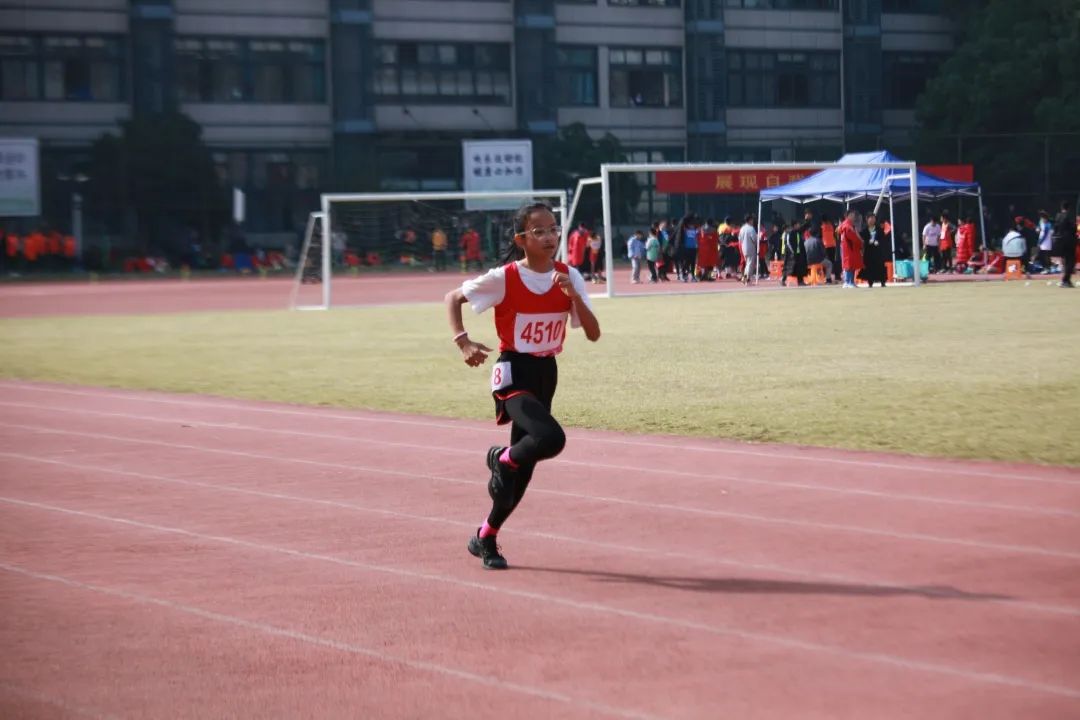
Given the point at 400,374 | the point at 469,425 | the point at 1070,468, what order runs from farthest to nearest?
the point at 400,374
the point at 469,425
the point at 1070,468

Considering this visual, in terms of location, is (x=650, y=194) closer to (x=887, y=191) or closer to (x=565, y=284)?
(x=887, y=191)

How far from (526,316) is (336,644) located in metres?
2.10

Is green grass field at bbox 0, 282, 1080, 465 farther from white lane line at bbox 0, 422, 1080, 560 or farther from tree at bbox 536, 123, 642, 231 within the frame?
tree at bbox 536, 123, 642, 231

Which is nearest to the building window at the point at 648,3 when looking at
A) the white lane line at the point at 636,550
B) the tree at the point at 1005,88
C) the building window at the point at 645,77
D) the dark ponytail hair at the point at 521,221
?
the building window at the point at 645,77

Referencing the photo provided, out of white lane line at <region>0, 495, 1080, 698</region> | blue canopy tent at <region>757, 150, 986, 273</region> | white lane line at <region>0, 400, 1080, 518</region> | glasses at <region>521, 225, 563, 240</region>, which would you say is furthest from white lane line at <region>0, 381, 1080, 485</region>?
blue canopy tent at <region>757, 150, 986, 273</region>

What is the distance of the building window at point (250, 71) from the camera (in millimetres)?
62156

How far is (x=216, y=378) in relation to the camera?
61.3 ft

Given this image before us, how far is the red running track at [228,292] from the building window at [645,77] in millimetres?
17376

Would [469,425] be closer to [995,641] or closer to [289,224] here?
[995,641]

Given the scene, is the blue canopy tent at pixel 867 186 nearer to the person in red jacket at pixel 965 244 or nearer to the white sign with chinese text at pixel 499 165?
the person in red jacket at pixel 965 244

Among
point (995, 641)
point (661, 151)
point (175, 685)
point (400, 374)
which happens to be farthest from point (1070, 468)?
point (661, 151)

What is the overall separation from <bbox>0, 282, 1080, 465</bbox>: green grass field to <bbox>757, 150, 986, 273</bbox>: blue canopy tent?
31.6ft

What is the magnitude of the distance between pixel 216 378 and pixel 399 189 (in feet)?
149

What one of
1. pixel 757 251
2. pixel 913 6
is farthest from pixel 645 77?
pixel 757 251
